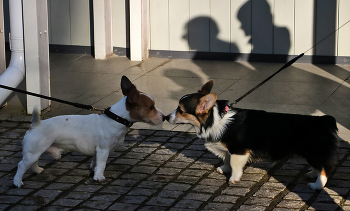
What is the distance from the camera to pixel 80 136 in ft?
15.3

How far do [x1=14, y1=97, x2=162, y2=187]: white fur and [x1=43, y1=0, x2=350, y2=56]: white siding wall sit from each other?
5654 millimetres

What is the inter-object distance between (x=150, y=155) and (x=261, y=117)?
1.58m

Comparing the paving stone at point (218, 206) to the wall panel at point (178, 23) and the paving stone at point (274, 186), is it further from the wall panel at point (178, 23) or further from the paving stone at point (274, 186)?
the wall panel at point (178, 23)

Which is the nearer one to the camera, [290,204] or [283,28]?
[290,204]

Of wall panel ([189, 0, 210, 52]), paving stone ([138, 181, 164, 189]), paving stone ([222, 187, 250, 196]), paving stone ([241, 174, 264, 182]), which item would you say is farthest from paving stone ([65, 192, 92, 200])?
wall panel ([189, 0, 210, 52])

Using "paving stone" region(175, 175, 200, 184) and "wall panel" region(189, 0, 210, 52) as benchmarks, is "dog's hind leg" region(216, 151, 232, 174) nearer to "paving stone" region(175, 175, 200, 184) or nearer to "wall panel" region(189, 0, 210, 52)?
"paving stone" region(175, 175, 200, 184)

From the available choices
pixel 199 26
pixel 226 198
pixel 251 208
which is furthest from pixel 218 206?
pixel 199 26

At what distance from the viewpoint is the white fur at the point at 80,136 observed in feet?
14.9

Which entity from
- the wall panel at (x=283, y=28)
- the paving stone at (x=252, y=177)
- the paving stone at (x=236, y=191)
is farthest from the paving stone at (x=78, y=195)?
the wall panel at (x=283, y=28)

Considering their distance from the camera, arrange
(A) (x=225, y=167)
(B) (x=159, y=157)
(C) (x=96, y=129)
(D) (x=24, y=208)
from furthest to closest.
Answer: (B) (x=159, y=157) → (A) (x=225, y=167) → (C) (x=96, y=129) → (D) (x=24, y=208)

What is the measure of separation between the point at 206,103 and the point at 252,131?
0.61 metres

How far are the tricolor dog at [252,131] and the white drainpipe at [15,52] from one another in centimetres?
320

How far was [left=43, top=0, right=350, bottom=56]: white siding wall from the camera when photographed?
940cm

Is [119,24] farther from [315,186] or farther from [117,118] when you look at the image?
[315,186]
